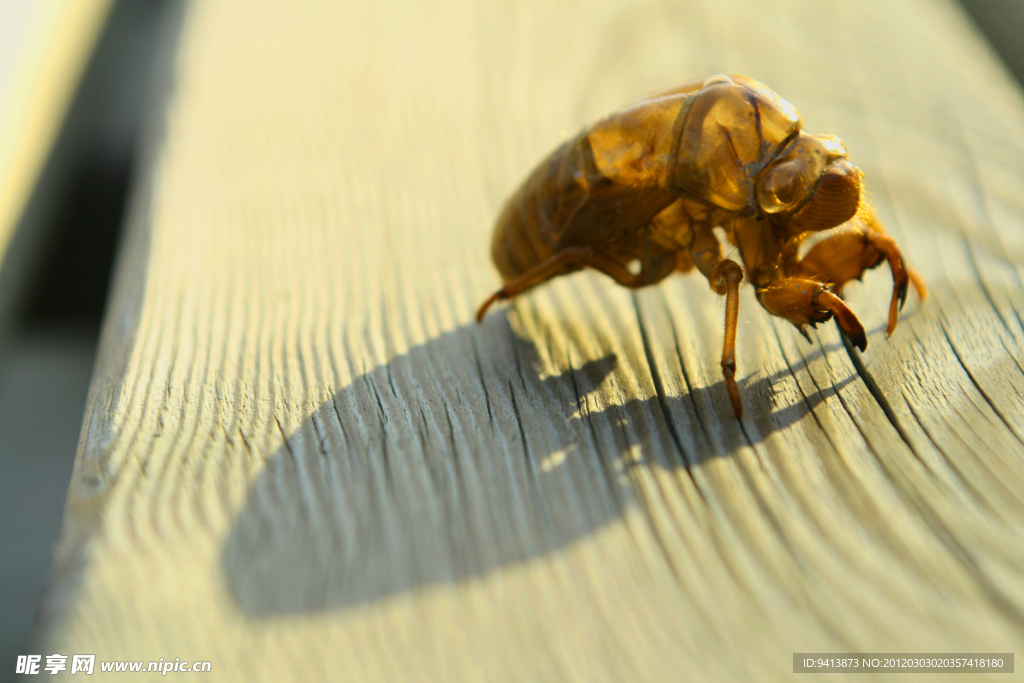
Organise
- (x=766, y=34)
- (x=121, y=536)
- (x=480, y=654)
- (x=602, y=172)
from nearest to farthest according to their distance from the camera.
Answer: (x=480, y=654)
(x=121, y=536)
(x=602, y=172)
(x=766, y=34)

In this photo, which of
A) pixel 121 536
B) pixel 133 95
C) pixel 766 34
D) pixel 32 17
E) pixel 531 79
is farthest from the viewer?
pixel 133 95

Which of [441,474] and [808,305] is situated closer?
[441,474]

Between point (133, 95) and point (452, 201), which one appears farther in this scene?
point (133, 95)

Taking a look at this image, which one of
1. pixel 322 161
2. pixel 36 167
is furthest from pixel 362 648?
pixel 36 167

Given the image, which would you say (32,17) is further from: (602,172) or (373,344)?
(602,172)

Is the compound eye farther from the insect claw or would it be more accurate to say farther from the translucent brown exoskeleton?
the insect claw

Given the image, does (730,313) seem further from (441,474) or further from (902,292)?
(441,474)

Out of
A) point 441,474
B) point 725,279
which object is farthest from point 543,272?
point 441,474
